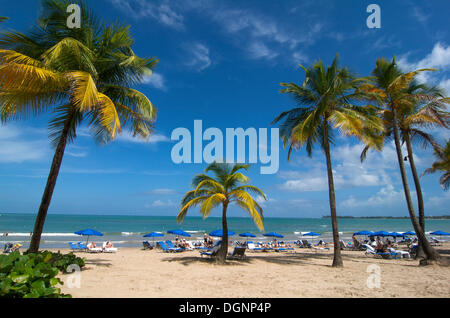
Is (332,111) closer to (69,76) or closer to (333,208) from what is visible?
(333,208)

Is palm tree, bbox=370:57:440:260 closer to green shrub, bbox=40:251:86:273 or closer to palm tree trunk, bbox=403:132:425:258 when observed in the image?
palm tree trunk, bbox=403:132:425:258

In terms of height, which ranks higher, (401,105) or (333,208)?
(401,105)

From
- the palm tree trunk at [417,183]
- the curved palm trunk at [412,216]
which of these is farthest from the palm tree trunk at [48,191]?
the palm tree trunk at [417,183]

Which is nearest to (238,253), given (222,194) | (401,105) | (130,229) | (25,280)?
(222,194)

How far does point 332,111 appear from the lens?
11.2m

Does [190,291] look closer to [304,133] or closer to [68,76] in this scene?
[68,76]

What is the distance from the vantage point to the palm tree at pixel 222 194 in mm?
11117

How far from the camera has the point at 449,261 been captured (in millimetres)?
11305

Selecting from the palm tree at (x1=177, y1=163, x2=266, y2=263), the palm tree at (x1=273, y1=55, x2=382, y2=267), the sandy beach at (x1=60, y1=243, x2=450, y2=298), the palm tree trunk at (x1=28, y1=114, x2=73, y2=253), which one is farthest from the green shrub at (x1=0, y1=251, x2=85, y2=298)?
the palm tree at (x1=273, y1=55, x2=382, y2=267)

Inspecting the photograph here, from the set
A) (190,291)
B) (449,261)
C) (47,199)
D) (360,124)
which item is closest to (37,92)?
(47,199)

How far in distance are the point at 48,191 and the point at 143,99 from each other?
13.8 ft

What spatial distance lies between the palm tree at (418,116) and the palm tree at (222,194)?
7.84m
